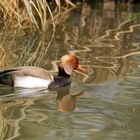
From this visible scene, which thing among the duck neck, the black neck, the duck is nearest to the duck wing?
the duck

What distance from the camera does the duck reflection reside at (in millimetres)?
5501

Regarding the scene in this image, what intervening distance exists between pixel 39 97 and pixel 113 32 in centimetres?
452

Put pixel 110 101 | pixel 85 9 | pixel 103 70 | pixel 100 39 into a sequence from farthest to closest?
pixel 85 9 → pixel 100 39 → pixel 103 70 → pixel 110 101

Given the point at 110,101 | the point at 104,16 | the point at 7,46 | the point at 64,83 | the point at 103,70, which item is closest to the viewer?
the point at 110,101

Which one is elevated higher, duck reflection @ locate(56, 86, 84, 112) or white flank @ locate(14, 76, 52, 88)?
white flank @ locate(14, 76, 52, 88)

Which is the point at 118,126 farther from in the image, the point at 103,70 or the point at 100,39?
the point at 100,39

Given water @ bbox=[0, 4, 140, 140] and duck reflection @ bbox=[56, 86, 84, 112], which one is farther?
duck reflection @ bbox=[56, 86, 84, 112]

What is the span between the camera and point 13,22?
10359 mm

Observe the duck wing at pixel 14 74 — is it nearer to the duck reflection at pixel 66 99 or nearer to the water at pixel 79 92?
the water at pixel 79 92

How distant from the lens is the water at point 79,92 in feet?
15.5

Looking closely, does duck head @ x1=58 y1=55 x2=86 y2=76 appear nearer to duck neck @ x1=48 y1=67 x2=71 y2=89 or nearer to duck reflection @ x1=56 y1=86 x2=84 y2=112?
duck neck @ x1=48 y1=67 x2=71 y2=89

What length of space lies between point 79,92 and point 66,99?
7.6 inches

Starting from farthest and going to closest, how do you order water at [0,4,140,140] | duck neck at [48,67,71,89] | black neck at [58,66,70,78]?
black neck at [58,66,70,78] < duck neck at [48,67,71,89] < water at [0,4,140,140]

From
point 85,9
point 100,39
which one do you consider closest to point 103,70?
point 100,39
